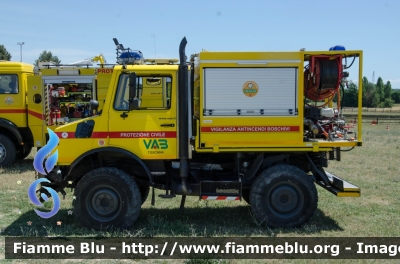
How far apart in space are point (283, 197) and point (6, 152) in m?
9.71

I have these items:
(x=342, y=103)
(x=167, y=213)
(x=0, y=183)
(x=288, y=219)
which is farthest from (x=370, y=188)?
(x=0, y=183)

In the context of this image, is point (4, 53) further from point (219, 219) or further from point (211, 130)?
point (211, 130)

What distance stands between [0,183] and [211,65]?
23.4ft

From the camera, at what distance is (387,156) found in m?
16.7

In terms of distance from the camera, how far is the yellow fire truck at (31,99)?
45.5 ft

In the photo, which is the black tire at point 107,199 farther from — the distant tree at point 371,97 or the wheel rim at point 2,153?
the distant tree at point 371,97

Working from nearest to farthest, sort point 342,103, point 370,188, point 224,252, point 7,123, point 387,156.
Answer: point 224,252 < point 342,103 < point 370,188 < point 7,123 < point 387,156

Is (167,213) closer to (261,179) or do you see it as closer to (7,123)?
(261,179)

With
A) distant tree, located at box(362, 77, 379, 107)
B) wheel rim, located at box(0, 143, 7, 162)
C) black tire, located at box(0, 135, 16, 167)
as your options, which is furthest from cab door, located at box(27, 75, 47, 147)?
A: distant tree, located at box(362, 77, 379, 107)

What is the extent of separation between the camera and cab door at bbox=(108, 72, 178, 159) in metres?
7.55

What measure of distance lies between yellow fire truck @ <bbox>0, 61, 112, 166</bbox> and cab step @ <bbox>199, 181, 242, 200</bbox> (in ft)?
23.4

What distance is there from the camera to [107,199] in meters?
7.57

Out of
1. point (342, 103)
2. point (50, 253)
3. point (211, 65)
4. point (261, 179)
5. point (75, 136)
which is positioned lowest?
point (50, 253)

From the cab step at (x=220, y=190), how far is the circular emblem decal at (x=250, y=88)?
4.81 ft
